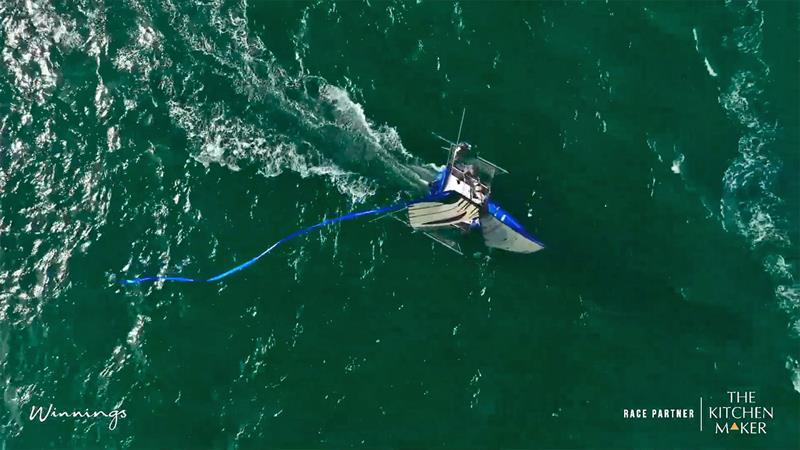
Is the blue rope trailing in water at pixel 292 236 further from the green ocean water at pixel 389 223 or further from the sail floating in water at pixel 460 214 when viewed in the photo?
the green ocean water at pixel 389 223

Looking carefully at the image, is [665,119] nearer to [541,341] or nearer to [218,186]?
[541,341]

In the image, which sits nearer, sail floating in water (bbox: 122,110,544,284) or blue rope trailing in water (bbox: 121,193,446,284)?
sail floating in water (bbox: 122,110,544,284)

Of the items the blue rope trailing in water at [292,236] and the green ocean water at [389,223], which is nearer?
the green ocean water at [389,223]

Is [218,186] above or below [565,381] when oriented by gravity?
above

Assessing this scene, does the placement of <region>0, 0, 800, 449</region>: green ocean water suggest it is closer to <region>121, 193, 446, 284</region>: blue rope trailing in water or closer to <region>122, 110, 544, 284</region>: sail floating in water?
<region>121, 193, 446, 284</region>: blue rope trailing in water

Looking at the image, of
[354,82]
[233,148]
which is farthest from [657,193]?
[233,148]

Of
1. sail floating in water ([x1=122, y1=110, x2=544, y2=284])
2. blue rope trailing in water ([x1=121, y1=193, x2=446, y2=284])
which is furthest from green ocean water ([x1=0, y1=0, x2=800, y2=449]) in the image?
sail floating in water ([x1=122, y1=110, x2=544, y2=284])

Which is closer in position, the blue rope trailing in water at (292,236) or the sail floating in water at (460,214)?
the sail floating in water at (460,214)

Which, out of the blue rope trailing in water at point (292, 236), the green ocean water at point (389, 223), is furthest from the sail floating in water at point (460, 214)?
the green ocean water at point (389, 223)
